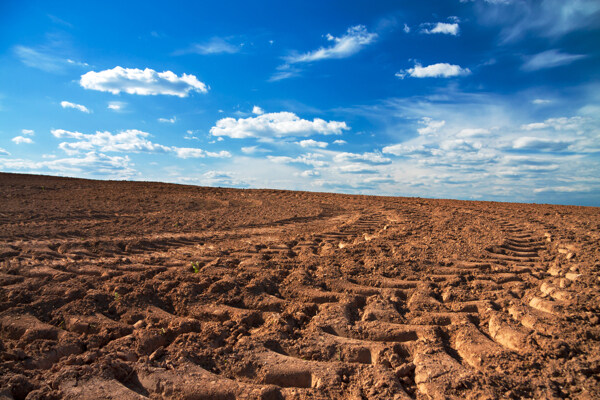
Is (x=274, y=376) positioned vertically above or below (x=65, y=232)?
below

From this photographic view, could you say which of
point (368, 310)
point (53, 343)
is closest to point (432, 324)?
point (368, 310)

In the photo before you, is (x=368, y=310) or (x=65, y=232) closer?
(x=368, y=310)

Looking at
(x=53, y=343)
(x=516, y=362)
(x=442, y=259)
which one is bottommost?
(x=53, y=343)

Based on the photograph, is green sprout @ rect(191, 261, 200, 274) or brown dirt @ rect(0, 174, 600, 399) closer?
brown dirt @ rect(0, 174, 600, 399)

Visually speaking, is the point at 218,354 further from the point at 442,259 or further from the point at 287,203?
the point at 287,203

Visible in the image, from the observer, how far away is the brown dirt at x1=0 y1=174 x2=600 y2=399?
2.54m

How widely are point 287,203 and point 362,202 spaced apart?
7.83 ft

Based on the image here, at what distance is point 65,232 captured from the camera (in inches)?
252

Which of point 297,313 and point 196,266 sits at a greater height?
point 196,266

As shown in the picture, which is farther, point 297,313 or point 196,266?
point 196,266

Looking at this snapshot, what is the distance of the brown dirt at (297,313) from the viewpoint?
2.54 m

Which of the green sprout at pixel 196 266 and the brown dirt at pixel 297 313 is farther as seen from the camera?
the green sprout at pixel 196 266

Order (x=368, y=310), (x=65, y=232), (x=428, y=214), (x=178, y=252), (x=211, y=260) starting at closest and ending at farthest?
(x=368, y=310)
(x=211, y=260)
(x=178, y=252)
(x=65, y=232)
(x=428, y=214)

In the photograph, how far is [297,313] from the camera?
3.46 meters
